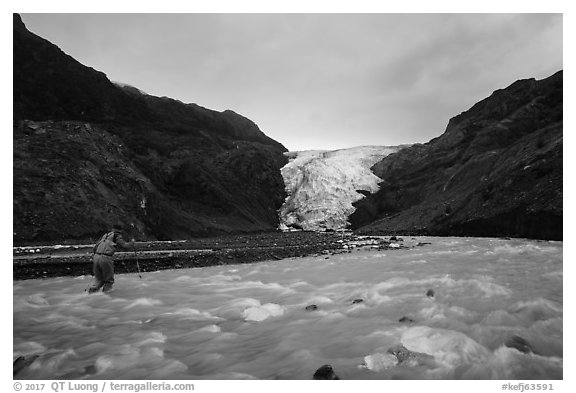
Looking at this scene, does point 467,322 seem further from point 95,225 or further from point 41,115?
point 41,115

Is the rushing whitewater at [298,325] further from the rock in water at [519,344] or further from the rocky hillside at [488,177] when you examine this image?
the rocky hillside at [488,177]

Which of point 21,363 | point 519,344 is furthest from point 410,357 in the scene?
point 21,363

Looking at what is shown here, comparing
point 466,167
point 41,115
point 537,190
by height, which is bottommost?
point 537,190

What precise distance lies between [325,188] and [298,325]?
225 ft

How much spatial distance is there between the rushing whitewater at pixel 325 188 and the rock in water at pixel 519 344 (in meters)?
57.1

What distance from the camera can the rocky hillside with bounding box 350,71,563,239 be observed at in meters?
25.2

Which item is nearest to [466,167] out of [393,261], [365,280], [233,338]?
[393,261]

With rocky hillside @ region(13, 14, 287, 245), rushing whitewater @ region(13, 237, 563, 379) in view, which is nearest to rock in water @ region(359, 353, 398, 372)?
rushing whitewater @ region(13, 237, 563, 379)

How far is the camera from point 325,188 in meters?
75.2

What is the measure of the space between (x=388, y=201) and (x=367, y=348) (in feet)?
205

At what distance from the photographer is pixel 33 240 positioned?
74.1 ft

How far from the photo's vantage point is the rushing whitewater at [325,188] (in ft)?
218
